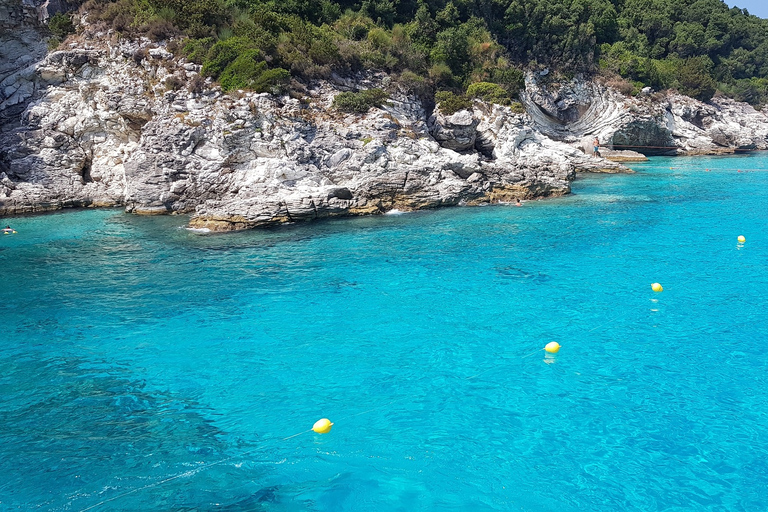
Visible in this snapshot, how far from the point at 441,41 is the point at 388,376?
1368 inches

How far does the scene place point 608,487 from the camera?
648 centimetres

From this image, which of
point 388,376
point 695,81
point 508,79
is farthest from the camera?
point 695,81

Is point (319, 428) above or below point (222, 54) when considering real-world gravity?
below

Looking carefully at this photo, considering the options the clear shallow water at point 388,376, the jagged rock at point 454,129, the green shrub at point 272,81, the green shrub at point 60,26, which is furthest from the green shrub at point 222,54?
the clear shallow water at point 388,376

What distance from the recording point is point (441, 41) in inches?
1506

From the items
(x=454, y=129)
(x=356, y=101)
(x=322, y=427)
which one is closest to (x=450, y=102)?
(x=454, y=129)

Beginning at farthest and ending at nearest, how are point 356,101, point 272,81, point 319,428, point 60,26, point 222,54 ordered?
point 60,26
point 222,54
point 356,101
point 272,81
point 319,428

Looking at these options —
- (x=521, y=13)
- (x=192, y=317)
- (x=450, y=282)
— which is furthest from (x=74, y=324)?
(x=521, y=13)

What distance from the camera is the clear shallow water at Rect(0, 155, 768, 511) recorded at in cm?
661

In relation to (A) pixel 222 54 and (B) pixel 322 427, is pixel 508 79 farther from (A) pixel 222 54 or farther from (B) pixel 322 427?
(B) pixel 322 427

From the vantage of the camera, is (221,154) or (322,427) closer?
(322,427)

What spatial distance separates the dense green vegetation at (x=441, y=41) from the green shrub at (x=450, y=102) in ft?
1.52

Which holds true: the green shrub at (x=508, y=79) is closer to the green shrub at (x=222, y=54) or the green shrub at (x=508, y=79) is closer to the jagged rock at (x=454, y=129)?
the jagged rock at (x=454, y=129)

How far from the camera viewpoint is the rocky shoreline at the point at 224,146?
23547 millimetres
